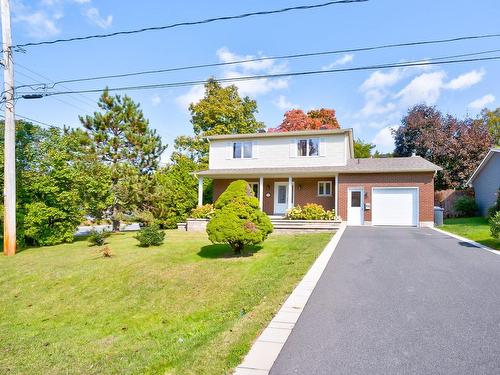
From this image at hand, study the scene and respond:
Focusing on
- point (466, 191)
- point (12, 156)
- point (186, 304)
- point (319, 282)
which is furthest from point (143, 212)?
point (466, 191)

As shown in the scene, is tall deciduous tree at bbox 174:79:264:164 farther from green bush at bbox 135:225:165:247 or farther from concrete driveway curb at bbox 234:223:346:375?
concrete driveway curb at bbox 234:223:346:375

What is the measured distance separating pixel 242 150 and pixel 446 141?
17.1 metres

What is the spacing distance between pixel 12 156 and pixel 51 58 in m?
4.05

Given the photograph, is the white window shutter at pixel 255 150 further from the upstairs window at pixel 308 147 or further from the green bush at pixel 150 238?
the green bush at pixel 150 238

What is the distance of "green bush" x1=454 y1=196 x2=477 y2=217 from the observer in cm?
2242

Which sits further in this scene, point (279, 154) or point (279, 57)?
point (279, 154)

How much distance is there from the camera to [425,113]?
3061cm

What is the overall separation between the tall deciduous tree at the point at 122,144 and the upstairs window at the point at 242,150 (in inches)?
219

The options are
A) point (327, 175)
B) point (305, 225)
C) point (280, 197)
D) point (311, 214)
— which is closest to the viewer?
point (305, 225)

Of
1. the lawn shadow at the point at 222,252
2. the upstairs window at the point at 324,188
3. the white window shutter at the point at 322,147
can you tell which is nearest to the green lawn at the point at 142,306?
the lawn shadow at the point at 222,252

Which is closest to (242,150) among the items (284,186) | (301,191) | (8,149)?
(284,186)

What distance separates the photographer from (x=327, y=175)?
2014 centimetres

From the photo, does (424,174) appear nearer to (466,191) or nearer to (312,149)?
(312,149)

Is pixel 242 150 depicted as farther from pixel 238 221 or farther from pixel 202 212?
pixel 238 221
